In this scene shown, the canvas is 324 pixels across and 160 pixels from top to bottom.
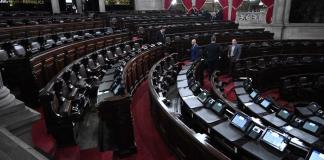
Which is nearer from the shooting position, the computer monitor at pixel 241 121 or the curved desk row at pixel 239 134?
the curved desk row at pixel 239 134

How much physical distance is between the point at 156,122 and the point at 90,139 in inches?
44.0

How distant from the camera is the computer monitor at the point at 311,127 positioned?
3846mm

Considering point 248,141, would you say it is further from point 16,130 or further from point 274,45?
point 274,45

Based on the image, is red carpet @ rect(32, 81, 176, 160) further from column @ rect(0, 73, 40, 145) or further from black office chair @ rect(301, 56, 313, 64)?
black office chair @ rect(301, 56, 313, 64)

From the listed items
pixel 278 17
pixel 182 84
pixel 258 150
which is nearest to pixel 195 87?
pixel 182 84

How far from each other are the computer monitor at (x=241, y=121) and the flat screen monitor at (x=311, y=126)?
1193 millimetres

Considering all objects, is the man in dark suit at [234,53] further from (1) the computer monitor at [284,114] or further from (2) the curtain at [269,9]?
(2) the curtain at [269,9]

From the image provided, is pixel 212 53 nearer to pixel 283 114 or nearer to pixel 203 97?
pixel 203 97

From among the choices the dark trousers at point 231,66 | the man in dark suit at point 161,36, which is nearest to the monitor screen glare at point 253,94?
the dark trousers at point 231,66

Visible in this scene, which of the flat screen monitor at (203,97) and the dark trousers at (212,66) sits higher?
the flat screen monitor at (203,97)

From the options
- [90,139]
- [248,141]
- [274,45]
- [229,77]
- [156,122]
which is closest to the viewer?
[248,141]

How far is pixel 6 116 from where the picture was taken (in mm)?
2660

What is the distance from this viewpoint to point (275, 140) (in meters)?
2.98

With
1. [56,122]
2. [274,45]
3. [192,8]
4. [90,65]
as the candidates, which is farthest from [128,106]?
[192,8]
